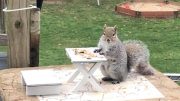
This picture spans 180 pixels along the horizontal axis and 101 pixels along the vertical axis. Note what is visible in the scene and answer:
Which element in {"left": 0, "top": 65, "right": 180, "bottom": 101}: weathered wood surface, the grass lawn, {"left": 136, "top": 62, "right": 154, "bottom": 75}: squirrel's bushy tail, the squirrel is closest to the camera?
{"left": 0, "top": 65, "right": 180, "bottom": 101}: weathered wood surface

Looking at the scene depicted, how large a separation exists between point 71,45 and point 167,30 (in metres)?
1.89

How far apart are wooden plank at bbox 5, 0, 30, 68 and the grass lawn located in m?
2.02

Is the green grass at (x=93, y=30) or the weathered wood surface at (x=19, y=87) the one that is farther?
the green grass at (x=93, y=30)

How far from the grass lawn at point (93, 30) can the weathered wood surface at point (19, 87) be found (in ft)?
7.44

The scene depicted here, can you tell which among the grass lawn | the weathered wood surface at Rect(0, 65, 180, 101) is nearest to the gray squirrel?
the weathered wood surface at Rect(0, 65, 180, 101)

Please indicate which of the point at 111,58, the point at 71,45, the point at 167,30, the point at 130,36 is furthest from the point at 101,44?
the point at 167,30

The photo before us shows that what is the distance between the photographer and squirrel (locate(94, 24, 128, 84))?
12.6ft

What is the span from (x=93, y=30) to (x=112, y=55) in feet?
14.4

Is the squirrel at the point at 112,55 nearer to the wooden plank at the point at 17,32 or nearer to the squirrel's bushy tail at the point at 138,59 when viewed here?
the squirrel's bushy tail at the point at 138,59

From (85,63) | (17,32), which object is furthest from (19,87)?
(17,32)

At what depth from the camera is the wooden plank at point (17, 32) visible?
165 inches

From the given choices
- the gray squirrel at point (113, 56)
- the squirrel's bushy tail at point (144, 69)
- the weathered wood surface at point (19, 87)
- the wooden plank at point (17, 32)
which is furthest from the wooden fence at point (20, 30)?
the squirrel's bushy tail at point (144, 69)

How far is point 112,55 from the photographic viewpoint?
3.85 metres

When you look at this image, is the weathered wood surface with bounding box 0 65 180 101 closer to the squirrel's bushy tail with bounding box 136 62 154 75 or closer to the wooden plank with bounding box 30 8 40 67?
the squirrel's bushy tail with bounding box 136 62 154 75
